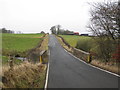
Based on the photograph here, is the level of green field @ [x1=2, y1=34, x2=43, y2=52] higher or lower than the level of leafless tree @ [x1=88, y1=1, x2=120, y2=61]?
lower

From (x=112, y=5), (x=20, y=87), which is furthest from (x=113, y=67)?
(x=20, y=87)

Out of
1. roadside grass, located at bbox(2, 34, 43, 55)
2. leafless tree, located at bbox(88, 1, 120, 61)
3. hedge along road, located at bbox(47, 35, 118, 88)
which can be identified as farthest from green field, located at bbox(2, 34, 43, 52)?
hedge along road, located at bbox(47, 35, 118, 88)

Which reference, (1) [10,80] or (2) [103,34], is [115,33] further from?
(1) [10,80]

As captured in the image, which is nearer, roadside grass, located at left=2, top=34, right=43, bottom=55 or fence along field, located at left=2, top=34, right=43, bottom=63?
fence along field, located at left=2, top=34, right=43, bottom=63

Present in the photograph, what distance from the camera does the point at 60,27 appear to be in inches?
6393

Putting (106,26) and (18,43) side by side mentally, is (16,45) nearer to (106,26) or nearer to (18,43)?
(18,43)

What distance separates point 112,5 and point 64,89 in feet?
34.7

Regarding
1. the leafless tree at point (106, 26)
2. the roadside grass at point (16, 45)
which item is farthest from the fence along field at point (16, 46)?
the leafless tree at point (106, 26)

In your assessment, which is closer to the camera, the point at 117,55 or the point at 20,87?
the point at 20,87

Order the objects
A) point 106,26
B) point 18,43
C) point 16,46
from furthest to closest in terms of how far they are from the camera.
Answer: point 18,43 < point 16,46 < point 106,26

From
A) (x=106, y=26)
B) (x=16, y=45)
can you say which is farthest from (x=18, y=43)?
(x=106, y=26)

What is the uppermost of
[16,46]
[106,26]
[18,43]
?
[106,26]

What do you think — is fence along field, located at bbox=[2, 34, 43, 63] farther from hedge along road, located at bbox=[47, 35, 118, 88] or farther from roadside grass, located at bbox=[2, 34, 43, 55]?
hedge along road, located at bbox=[47, 35, 118, 88]

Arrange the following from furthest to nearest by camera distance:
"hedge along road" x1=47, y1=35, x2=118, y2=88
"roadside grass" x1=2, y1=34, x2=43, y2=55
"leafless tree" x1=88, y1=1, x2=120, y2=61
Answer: "roadside grass" x1=2, y1=34, x2=43, y2=55 → "leafless tree" x1=88, y1=1, x2=120, y2=61 → "hedge along road" x1=47, y1=35, x2=118, y2=88
